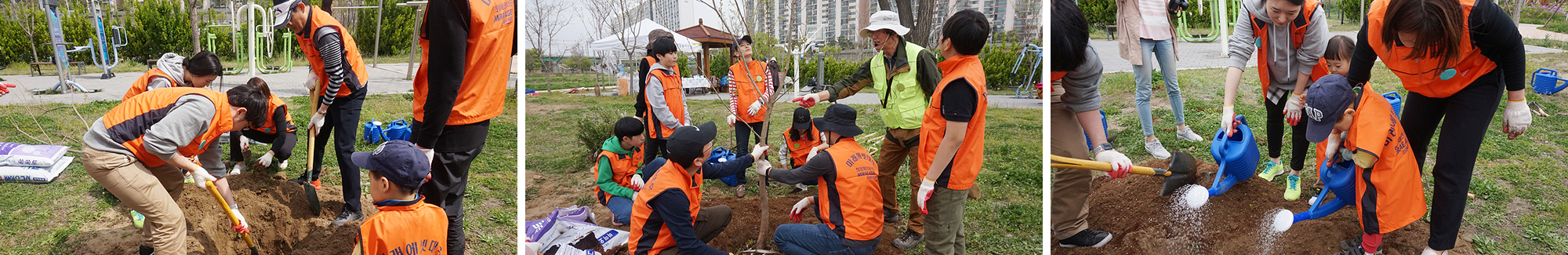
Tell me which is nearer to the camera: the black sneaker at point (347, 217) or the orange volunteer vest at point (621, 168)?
the black sneaker at point (347, 217)

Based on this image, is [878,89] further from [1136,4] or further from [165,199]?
[165,199]

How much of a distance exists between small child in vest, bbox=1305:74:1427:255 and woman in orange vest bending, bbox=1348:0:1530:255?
0.11 metres

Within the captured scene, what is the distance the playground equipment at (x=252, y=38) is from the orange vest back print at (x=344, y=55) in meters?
0.96

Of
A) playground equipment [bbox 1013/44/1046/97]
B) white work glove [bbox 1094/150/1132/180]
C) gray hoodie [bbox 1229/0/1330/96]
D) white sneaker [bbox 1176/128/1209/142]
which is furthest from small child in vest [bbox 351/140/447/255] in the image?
playground equipment [bbox 1013/44/1046/97]

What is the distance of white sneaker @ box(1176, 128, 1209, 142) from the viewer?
4414 mm

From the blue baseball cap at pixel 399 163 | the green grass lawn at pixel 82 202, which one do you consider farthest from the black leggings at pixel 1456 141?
the green grass lawn at pixel 82 202

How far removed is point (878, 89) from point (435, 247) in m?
1.99

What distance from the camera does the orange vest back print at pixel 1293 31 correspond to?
10.6 feet

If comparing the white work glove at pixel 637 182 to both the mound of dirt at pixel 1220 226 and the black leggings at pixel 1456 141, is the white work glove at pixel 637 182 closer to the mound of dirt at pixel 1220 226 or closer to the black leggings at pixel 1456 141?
the mound of dirt at pixel 1220 226

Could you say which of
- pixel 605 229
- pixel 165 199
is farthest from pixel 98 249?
pixel 605 229

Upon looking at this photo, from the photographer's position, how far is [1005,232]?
11.7 feet

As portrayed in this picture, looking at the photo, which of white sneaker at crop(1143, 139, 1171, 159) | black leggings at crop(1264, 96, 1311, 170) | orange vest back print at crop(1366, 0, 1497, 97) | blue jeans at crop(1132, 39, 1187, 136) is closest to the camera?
orange vest back print at crop(1366, 0, 1497, 97)

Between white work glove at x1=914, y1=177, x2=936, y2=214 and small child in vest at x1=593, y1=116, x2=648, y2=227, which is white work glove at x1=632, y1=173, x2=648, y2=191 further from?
white work glove at x1=914, y1=177, x2=936, y2=214

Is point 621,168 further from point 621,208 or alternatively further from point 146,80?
point 146,80
